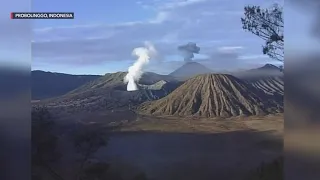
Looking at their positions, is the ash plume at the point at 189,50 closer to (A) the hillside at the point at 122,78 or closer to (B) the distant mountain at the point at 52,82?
(A) the hillside at the point at 122,78

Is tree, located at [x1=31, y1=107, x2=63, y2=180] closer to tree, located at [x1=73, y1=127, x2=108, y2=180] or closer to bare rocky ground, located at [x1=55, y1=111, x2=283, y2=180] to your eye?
tree, located at [x1=73, y1=127, x2=108, y2=180]

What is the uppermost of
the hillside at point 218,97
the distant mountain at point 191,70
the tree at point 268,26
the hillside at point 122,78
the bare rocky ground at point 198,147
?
the tree at point 268,26

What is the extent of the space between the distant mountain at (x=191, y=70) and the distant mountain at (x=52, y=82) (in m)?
0.60

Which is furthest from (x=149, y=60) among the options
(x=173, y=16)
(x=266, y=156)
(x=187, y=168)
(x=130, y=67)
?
(x=266, y=156)

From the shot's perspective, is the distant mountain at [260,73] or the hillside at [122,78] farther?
the hillside at [122,78]

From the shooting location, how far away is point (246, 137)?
3.28 metres

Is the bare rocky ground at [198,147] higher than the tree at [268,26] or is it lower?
lower

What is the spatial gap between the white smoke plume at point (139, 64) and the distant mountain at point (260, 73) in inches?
23.7

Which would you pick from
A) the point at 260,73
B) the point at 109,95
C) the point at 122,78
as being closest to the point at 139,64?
the point at 122,78

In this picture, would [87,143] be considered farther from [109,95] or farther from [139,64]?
[139,64]

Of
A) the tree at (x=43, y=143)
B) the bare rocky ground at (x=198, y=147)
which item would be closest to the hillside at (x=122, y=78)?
the bare rocky ground at (x=198, y=147)

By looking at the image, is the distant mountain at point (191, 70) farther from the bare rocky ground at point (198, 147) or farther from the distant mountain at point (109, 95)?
the bare rocky ground at point (198, 147)

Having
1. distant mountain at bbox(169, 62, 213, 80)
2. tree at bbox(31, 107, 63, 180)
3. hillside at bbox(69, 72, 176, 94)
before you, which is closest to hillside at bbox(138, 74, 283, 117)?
distant mountain at bbox(169, 62, 213, 80)

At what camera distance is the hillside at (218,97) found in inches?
129
